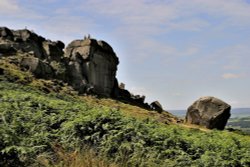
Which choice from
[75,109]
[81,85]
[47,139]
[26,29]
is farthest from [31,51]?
[47,139]

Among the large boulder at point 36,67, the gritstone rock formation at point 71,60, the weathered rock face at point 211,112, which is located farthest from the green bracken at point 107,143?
the gritstone rock formation at point 71,60

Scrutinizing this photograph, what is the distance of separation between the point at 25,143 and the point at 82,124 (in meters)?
3.18

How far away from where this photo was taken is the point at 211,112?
223ft

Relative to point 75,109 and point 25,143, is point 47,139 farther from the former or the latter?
point 75,109

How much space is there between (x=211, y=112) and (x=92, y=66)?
3391 centimetres

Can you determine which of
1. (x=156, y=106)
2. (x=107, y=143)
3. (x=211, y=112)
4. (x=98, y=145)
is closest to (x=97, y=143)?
(x=98, y=145)

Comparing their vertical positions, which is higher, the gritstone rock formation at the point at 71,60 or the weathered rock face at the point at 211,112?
the gritstone rock formation at the point at 71,60

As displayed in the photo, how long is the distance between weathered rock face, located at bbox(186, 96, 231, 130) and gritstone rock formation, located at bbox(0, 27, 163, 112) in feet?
86.9

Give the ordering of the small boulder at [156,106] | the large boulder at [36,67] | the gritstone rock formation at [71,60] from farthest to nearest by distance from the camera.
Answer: the small boulder at [156,106] < the gritstone rock formation at [71,60] < the large boulder at [36,67]

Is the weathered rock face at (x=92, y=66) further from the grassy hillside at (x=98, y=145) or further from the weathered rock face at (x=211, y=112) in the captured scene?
the grassy hillside at (x=98, y=145)

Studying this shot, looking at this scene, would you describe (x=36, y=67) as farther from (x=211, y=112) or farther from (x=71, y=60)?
(x=211, y=112)

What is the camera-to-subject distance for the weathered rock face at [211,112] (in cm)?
6750

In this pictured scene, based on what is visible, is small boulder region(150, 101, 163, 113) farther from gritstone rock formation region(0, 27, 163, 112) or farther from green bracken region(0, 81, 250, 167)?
green bracken region(0, 81, 250, 167)

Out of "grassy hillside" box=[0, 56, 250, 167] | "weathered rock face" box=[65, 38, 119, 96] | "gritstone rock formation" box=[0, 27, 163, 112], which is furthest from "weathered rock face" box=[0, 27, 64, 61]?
"grassy hillside" box=[0, 56, 250, 167]
